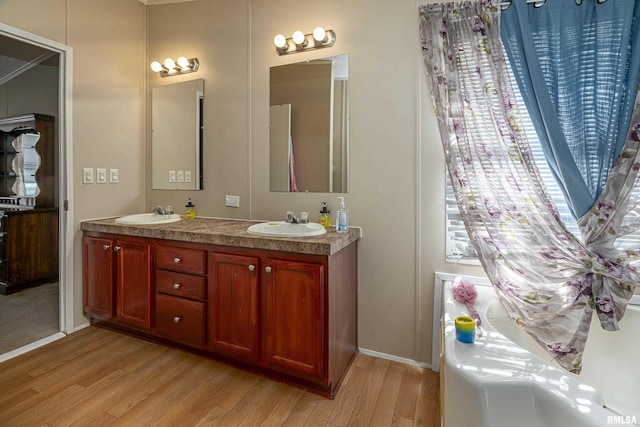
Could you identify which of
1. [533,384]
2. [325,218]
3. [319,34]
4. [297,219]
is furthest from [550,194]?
[319,34]

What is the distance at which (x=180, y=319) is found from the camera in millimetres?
2068

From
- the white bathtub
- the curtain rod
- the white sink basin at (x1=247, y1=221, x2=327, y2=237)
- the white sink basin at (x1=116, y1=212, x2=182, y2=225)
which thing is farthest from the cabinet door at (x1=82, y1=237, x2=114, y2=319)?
the curtain rod

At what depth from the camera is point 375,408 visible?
1636mm

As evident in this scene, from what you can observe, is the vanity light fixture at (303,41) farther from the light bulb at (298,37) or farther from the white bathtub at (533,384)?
the white bathtub at (533,384)

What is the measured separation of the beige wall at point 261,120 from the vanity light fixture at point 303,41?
0.16ft

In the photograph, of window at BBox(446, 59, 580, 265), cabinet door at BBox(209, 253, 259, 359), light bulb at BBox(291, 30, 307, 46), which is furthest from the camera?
light bulb at BBox(291, 30, 307, 46)

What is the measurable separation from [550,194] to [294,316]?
1.50 m

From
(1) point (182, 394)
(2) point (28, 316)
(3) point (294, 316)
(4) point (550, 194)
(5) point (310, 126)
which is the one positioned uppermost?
(5) point (310, 126)

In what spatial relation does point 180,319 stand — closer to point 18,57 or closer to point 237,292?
point 237,292

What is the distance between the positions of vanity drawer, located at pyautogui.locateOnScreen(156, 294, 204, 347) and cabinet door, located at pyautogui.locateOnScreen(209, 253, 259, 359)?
92 mm

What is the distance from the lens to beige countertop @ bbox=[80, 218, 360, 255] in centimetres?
168

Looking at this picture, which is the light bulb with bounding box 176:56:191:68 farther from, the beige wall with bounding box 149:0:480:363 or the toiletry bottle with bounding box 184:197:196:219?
the toiletry bottle with bounding box 184:197:196:219

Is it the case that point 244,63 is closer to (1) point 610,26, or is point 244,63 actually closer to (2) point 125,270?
(2) point 125,270

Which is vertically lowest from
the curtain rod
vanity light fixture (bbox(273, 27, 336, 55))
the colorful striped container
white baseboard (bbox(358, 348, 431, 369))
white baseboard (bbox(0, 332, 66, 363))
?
white baseboard (bbox(358, 348, 431, 369))
